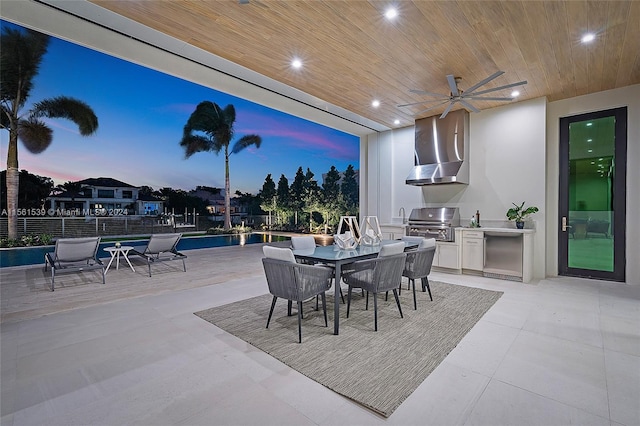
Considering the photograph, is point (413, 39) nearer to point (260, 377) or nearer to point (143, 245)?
A: point (260, 377)

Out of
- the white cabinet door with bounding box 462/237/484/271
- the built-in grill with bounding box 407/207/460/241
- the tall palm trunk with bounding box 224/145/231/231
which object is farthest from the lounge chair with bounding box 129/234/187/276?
the white cabinet door with bounding box 462/237/484/271

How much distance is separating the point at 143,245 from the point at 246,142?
20.1 feet

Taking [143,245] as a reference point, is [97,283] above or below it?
below

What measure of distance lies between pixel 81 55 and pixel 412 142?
792 centimetres

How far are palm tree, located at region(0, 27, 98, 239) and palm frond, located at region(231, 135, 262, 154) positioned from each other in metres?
5.42

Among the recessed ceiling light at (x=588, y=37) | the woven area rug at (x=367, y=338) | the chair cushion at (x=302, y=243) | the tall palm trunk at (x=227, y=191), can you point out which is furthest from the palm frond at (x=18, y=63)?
the recessed ceiling light at (x=588, y=37)

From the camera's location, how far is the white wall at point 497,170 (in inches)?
195

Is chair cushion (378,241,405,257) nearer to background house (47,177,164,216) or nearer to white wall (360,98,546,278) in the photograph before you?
white wall (360,98,546,278)

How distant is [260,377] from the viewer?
1.99 meters

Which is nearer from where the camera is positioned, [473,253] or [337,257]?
[337,257]

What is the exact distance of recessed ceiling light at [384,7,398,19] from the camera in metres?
2.71

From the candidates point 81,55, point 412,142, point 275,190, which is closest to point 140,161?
point 81,55

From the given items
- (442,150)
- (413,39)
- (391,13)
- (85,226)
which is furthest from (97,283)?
(442,150)

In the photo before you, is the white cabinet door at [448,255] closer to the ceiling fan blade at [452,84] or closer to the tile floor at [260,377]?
the tile floor at [260,377]
